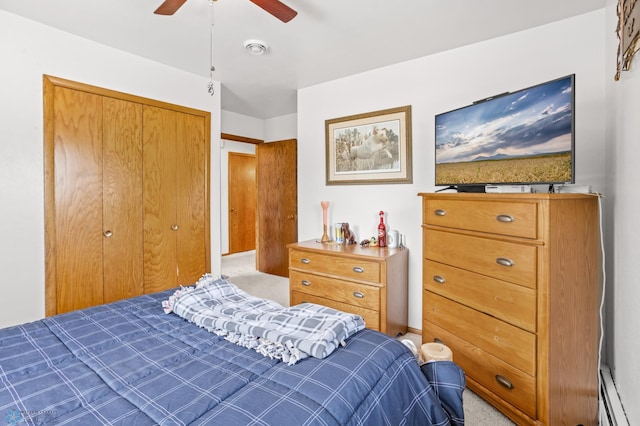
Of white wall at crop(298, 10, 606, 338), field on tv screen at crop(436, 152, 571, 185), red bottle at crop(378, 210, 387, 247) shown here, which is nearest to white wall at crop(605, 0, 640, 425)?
white wall at crop(298, 10, 606, 338)

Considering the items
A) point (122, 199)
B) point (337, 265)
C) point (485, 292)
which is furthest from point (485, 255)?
point (122, 199)

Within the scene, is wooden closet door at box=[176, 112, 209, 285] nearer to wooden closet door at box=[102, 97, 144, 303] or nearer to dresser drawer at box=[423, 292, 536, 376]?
wooden closet door at box=[102, 97, 144, 303]

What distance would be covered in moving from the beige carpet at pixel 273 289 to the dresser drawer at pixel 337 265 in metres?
0.76

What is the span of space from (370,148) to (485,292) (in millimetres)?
1826

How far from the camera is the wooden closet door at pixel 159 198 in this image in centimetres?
294

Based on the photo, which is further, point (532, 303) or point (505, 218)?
point (505, 218)

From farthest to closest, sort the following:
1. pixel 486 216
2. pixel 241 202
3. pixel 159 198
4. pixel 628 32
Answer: pixel 241 202, pixel 159 198, pixel 486 216, pixel 628 32

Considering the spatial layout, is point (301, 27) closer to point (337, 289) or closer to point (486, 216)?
point (486, 216)

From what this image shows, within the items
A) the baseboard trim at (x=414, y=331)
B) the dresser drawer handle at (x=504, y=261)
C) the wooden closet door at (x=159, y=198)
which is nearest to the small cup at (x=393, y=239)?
the baseboard trim at (x=414, y=331)

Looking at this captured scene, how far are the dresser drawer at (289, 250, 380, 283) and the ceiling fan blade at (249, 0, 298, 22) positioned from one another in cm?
182

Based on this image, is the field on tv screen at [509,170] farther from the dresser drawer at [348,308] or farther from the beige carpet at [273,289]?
the beige carpet at [273,289]

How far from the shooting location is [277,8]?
5.83 feet

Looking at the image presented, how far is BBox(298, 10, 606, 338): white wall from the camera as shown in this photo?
2.11 m

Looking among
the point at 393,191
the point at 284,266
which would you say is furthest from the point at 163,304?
the point at 284,266
